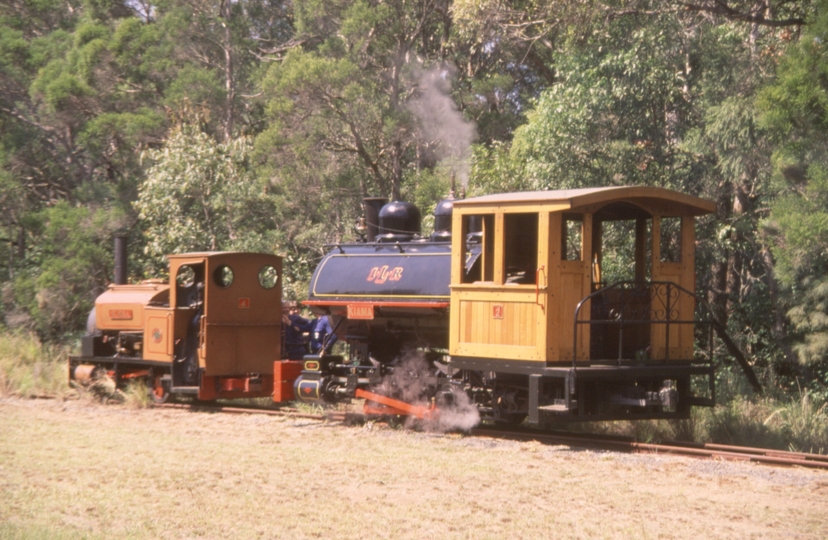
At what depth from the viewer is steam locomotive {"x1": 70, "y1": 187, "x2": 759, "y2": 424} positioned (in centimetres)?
1070

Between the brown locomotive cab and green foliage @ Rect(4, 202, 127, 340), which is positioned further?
green foliage @ Rect(4, 202, 127, 340)

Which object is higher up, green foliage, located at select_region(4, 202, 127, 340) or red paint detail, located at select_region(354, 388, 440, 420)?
green foliage, located at select_region(4, 202, 127, 340)

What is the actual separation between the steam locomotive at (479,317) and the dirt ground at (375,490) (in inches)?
33.7

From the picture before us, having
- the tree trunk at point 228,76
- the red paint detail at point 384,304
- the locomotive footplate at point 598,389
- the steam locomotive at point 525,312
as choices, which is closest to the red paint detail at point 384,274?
the steam locomotive at point 525,312

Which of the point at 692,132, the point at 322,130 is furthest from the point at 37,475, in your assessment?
the point at 322,130

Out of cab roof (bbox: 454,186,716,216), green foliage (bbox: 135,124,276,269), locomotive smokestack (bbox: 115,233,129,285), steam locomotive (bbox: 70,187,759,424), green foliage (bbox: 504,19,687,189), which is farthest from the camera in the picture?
green foliage (bbox: 135,124,276,269)

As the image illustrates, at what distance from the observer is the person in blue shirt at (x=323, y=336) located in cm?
1388

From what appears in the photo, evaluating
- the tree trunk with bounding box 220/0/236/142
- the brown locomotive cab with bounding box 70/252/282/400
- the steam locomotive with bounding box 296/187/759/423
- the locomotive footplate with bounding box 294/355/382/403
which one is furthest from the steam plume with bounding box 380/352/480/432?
the tree trunk with bounding box 220/0/236/142

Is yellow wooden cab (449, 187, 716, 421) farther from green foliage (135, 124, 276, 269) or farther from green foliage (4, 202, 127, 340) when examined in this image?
green foliage (4, 202, 127, 340)

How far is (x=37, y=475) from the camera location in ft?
29.7

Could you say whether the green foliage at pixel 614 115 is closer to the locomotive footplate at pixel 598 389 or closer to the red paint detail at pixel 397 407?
the red paint detail at pixel 397 407

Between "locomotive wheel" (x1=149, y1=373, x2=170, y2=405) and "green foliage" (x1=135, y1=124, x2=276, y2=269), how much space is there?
642cm

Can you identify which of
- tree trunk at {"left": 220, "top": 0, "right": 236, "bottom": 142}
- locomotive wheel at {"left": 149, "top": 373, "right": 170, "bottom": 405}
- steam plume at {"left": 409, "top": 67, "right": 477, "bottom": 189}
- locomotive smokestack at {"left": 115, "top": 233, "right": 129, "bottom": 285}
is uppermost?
tree trunk at {"left": 220, "top": 0, "right": 236, "bottom": 142}

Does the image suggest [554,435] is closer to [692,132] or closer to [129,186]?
[692,132]
